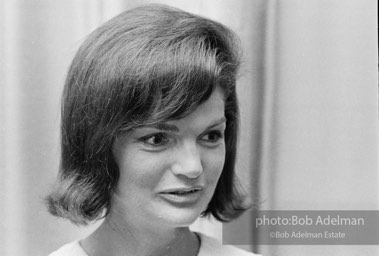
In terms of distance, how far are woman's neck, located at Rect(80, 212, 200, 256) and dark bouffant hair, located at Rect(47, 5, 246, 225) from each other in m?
0.05

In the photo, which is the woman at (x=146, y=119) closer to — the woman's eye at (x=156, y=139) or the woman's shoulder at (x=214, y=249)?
the woman's eye at (x=156, y=139)

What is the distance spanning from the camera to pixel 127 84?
113 centimetres

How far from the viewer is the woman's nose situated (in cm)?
115

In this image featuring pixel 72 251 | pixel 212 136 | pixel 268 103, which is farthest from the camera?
pixel 268 103

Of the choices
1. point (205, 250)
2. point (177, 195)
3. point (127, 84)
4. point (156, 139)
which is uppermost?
point (127, 84)

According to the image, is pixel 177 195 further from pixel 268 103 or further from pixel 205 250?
pixel 268 103

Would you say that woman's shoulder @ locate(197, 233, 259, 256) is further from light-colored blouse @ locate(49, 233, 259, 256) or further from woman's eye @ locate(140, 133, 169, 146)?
woman's eye @ locate(140, 133, 169, 146)

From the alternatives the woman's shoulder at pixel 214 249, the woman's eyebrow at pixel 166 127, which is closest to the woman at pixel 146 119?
the woman's eyebrow at pixel 166 127

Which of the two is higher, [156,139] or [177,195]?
[156,139]

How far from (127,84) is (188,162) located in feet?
0.62

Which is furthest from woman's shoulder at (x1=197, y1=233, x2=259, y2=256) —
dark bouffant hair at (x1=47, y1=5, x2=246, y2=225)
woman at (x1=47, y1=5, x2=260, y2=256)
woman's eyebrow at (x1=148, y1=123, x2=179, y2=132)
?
woman's eyebrow at (x1=148, y1=123, x2=179, y2=132)

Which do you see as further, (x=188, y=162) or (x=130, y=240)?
(x=130, y=240)

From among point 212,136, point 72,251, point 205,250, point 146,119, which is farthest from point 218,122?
point 72,251

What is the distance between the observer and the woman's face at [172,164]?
1.16 m
